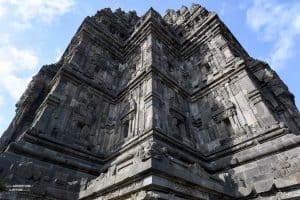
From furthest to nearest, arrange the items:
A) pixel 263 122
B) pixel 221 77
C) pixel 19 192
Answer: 1. pixel 221 77
2. pixel 263 122
3. pixel 19 192

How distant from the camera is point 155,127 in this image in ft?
35.2

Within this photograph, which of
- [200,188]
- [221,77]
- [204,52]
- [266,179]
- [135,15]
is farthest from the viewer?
[135,15]

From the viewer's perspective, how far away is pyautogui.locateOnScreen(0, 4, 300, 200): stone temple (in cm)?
745

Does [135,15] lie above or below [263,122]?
above

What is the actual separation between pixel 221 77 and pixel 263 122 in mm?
5310

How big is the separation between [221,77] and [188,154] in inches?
272

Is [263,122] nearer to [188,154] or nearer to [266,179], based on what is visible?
Result: [266,179]

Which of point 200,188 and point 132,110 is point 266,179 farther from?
point 132,110

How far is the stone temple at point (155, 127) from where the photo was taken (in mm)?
7445

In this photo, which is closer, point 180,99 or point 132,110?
point 132,110

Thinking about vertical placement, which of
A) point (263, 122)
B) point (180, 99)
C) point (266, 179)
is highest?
point (180, 99)

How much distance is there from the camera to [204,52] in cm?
1950

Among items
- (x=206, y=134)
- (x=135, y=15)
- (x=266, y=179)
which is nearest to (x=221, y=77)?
(x=206, y=134)

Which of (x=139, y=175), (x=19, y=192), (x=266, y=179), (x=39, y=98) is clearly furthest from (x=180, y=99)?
Result: (x=39, y=98)
